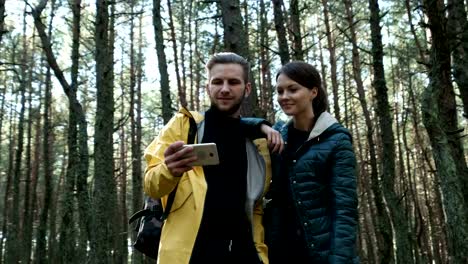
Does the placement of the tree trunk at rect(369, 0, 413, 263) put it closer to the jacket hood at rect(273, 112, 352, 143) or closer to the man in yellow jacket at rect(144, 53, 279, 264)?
the jacket hood at rect(273, 112, 352, 143)

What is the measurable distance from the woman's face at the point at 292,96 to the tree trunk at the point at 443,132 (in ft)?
11.0

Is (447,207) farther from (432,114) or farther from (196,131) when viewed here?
(196,131)

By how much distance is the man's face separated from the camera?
2543 millimetres

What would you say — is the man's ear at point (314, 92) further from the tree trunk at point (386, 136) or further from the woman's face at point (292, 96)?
the tree trunk at point (386, 136)

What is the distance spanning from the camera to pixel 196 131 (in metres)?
2.49

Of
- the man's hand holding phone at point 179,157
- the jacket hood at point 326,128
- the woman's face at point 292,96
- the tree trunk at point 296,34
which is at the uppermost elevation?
the tree trunk at point 296,34

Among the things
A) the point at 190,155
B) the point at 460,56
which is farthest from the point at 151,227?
the point at 460,56

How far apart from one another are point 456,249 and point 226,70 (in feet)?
13.1

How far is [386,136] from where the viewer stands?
826 cm

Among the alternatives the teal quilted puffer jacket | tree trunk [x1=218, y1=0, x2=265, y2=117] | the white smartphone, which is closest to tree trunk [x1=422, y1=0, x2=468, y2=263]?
tree trunk [x1=218, y1=0, x2=265, y2=117]

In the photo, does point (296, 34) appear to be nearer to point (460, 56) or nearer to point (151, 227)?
point (460, 56)

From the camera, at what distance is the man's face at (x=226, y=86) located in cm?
254

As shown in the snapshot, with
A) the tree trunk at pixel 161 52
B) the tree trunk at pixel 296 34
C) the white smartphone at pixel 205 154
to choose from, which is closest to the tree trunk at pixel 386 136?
the tree trunk at pixel 296 34

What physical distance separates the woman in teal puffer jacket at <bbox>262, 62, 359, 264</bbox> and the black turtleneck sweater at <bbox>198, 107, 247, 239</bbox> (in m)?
0.19
